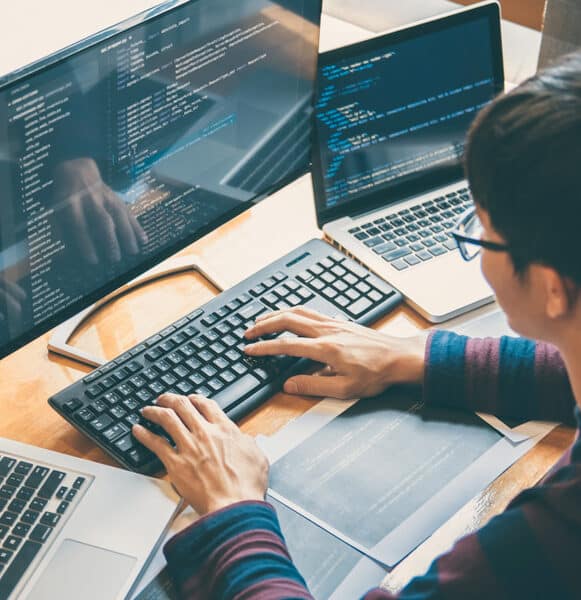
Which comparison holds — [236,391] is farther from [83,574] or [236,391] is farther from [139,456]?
[83,574]

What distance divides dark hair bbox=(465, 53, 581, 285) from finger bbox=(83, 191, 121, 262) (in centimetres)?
48

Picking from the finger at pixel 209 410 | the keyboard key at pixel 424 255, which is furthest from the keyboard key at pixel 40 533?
the keyboard key at pixel 424 255

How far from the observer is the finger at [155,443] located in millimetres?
1026

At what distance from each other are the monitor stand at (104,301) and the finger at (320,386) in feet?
0.74

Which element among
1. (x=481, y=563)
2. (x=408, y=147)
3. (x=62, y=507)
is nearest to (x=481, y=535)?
(x=481, y=563)

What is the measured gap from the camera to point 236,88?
1210mm

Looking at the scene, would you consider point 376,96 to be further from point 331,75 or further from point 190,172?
point 190,172

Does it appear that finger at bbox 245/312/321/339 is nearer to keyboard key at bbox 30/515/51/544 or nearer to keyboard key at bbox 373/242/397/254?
keyboard key at bbox 373/242/397/254

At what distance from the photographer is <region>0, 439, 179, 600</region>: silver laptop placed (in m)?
0.91

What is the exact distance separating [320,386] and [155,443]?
22cm

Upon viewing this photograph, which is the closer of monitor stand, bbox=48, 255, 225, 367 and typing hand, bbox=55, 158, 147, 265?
typing hand, bbox=55, 158, 147, 265

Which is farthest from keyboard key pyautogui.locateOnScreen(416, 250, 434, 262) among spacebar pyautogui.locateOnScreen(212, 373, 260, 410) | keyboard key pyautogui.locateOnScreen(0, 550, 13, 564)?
keyboard key pyautogui.locateOnScreen(0, 550, 13, 564)

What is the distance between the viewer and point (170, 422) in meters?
1.05

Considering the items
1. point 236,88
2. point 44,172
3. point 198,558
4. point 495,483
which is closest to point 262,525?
point 198,558
